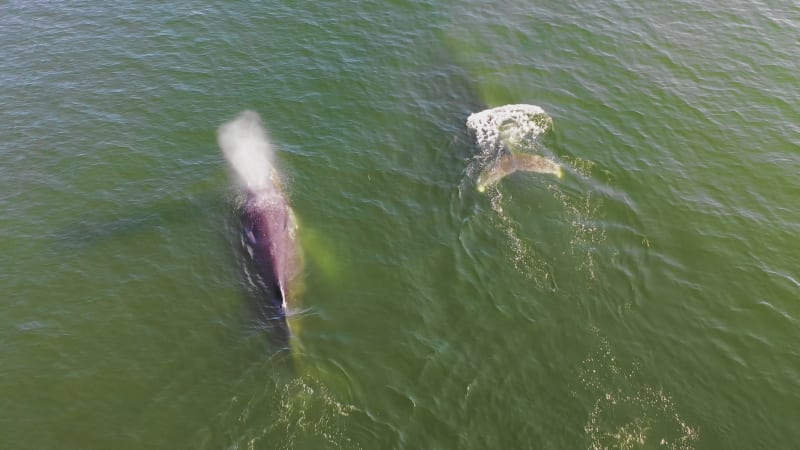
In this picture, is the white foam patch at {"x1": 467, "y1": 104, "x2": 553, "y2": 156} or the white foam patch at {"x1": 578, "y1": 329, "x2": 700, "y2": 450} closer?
the white foam patch at {"x1": 578, "y1": 329, "x2": 700, "y2": 450}

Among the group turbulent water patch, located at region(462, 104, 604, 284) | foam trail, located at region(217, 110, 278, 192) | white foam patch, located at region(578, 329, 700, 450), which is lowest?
white foam patch, located at region(578, 329, 700, 450)

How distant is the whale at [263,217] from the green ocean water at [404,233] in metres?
0.64

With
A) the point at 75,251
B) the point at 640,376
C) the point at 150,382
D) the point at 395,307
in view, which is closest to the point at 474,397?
the point at 395,307

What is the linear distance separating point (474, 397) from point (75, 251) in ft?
66.6

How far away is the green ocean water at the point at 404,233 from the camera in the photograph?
781 inches

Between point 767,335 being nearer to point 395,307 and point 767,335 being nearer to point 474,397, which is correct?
point 474,397

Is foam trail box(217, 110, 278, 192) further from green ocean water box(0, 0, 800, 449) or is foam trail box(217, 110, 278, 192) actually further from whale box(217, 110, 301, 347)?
green ocean water box(0, 0, 800, 449)

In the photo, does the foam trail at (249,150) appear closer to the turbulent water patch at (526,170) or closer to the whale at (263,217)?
the whale at (263,217)

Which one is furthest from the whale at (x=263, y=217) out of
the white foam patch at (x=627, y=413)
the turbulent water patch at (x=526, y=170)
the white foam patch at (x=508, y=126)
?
the white foam patch at (x=627, y=413)

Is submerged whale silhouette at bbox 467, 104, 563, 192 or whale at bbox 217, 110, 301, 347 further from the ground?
submerged whale silhouette at bbox 467, 104, 563, 192

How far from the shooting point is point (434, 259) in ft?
82.2

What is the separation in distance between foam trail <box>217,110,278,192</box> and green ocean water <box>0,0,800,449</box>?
30.7 inches

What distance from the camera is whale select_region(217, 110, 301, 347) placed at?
913 inches

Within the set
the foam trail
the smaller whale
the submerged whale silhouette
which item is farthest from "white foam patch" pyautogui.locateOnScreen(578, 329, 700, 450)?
the foam trail
